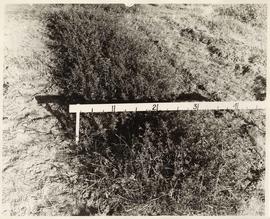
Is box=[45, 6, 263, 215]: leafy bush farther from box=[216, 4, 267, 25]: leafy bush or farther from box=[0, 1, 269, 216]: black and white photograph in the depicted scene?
box=[216, 4, 267, 25]: leafy bush

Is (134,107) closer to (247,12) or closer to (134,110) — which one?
(134,110)

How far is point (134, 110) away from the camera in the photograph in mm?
3727

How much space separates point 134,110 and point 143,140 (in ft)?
1.19

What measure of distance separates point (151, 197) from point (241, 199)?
0.77 m

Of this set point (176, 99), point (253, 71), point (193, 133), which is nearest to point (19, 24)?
point (176, 99)

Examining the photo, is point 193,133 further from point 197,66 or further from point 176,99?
point 197,66

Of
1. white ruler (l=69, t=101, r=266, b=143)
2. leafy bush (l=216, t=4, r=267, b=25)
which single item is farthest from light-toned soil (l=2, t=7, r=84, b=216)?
leafy bush (l=216, t=4, r=267, b=25)

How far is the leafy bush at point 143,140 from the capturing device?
3361 millimetres

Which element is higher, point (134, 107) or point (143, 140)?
point (134, 107)

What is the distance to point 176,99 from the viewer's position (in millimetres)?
3910

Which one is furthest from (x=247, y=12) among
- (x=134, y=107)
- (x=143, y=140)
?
(x=143, y=140)

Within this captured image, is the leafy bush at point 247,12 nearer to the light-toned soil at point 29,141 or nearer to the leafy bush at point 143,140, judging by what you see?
the leafy bush at point 143,140

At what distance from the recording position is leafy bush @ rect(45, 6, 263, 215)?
336 centimetres

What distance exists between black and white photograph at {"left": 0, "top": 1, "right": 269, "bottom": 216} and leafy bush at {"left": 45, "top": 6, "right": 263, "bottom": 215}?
1 cm
